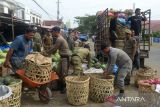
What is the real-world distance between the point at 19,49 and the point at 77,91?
75.1 inches

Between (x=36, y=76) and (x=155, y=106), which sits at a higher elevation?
(x=36, y=76)

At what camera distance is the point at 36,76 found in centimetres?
725

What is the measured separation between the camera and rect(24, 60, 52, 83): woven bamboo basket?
722 cm

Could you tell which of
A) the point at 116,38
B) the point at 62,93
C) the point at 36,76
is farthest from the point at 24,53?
the point at 116,38

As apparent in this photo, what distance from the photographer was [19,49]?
25.5ft

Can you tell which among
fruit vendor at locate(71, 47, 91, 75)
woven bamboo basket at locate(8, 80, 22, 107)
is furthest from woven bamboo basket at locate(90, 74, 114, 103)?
woven bamboo basket at locate(8, 80, 22, 107)

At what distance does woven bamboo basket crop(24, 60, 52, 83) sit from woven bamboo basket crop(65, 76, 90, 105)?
0.66m

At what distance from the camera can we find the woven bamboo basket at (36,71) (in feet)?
23.7

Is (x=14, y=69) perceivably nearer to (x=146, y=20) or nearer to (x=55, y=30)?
(x=55, y=30)

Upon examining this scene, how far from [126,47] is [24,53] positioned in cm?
453

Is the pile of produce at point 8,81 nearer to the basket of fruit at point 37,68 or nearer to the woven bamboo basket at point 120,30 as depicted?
the basket of fruit at point 37,68

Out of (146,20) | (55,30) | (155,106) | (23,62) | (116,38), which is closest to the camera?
(155,106)

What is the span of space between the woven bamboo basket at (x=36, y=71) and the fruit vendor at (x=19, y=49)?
20.4 inches

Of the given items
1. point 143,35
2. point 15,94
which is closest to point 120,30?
point 143,35
